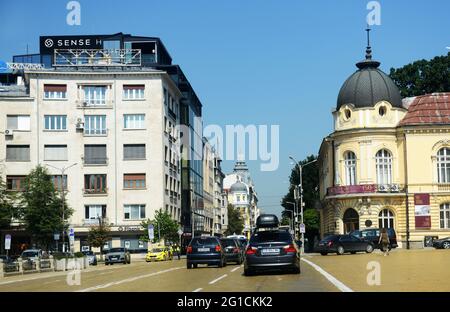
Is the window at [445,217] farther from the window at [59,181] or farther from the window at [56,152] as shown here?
the window at [56,152]

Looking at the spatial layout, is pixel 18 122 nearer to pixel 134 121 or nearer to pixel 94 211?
pixel 134 121

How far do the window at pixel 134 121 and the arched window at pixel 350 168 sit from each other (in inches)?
875

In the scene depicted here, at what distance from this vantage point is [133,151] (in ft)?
258

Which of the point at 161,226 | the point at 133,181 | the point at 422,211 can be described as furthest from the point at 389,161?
the point at 133,181

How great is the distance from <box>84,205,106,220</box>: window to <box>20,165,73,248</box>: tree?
8.97 m

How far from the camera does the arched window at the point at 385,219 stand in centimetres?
7138

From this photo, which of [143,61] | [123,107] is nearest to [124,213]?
[123,107]

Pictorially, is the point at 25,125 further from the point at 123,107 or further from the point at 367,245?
the point at 367,245

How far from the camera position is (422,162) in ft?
234

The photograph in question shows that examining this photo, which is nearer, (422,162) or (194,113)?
(422,162)

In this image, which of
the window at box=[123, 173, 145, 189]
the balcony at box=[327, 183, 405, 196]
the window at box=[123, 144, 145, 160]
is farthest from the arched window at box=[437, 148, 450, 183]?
the window at box=[123, 144, 145, 160]

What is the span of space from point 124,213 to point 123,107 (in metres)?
11.6

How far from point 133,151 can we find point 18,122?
498 inches

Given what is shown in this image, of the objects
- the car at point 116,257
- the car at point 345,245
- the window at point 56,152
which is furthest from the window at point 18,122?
the car at point 345,245
